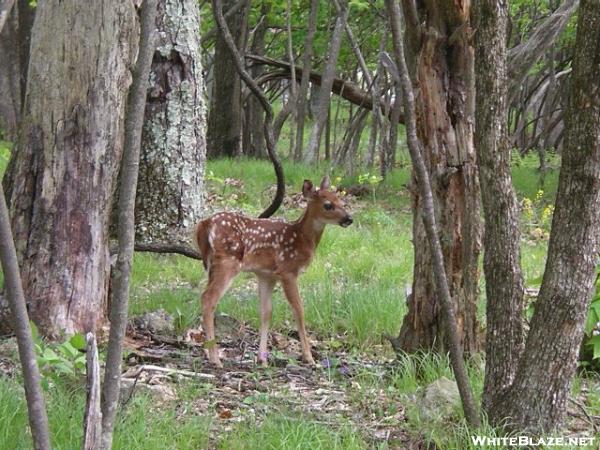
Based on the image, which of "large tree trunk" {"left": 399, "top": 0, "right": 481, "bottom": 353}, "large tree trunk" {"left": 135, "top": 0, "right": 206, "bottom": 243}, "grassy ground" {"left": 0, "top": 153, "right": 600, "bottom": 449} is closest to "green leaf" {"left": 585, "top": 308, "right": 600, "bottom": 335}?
"grassy ground" {"left": 0, "top": 153, "right": 600, "bottom": 449}

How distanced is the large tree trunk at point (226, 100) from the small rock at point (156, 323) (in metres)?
9.75

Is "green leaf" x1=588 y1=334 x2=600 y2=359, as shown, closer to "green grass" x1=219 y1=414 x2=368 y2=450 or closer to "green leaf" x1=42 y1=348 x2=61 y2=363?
"green grass" x1=219 y1=414 x2=368 y2=450

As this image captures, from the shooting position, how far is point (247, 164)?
1421cm

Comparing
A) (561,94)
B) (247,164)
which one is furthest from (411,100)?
(561,94)

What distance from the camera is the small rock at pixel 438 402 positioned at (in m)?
4.44

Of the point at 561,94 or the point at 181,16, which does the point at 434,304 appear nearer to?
the point at 181,16

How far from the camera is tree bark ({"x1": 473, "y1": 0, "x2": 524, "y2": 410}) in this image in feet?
12.8

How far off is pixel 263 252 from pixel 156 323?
2.84 ft

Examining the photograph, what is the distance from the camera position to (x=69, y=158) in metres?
5.52

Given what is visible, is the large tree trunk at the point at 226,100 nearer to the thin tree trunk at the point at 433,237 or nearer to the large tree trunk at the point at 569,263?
the thin tree trunk at the point at 433,237

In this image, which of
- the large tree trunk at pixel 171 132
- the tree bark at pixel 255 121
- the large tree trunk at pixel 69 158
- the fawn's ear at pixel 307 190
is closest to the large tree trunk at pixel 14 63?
the tree bark at pixel 255 121

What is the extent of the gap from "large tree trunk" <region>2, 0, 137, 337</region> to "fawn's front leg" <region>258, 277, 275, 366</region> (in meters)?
1.05

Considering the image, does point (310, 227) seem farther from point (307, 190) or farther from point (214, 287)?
point (214, 287)

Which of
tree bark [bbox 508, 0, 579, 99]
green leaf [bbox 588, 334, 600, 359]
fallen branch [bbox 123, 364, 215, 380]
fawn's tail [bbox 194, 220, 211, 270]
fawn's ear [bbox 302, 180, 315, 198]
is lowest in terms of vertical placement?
fallen branch [bbox 123, 364, 215, 380]
